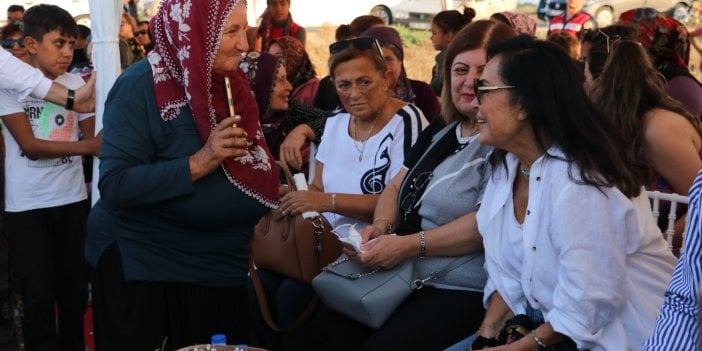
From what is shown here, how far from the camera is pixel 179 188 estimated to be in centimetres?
273

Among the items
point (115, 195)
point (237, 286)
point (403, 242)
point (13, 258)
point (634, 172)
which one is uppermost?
point (634, 172)

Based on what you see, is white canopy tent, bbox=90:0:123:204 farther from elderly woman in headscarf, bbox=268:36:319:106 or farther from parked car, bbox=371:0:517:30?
parked car, bbox=371:0:517:30

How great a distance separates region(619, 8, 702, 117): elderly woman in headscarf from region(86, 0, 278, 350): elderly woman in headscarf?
2594mm

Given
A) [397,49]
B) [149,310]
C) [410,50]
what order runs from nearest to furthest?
[149,310] < [397,49] < [410,50]

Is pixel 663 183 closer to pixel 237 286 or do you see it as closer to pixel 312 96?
pixel 237 286

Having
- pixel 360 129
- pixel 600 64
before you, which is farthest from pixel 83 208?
pixel 600 64

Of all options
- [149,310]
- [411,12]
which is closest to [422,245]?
[149,310]

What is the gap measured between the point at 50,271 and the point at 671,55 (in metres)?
3.66

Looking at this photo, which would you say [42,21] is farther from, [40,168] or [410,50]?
[410,50]

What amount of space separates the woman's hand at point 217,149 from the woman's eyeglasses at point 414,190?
82cm

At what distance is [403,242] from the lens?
3066mm

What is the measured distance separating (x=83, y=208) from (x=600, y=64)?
2.86 m

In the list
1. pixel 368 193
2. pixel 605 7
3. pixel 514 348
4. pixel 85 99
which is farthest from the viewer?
pixel 605 7

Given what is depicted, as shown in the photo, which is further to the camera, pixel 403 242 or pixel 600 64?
pixel 600 64
